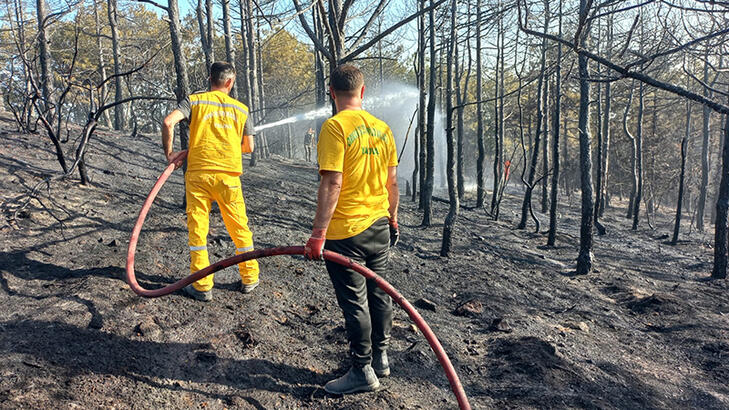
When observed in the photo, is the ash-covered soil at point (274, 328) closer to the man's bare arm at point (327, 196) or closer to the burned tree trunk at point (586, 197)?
the burned tree trunk at point (586, 197)

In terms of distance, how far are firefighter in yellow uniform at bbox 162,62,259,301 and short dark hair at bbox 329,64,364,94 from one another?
153 centimetres

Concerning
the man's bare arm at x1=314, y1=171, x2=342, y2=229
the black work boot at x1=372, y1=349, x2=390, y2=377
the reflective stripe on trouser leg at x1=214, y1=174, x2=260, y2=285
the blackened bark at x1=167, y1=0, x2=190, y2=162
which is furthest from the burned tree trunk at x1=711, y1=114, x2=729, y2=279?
the blackened bark at x1=167, y1=0, x2=190, y2=162

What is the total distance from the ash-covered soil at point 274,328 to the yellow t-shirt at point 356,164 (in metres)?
1.31

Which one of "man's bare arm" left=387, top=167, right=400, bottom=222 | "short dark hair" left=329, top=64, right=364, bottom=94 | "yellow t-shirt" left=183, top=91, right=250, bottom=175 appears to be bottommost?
"man's bare arm" left=387, top=167, right=400, bottom=222

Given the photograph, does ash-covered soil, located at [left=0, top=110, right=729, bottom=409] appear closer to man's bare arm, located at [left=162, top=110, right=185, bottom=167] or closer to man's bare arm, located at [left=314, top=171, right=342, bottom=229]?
man's bare arm, located at [left=314, top=171, right=342, bottom=229]

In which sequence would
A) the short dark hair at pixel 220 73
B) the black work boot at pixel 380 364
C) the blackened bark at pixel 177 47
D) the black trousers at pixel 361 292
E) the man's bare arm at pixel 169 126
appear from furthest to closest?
the blackened bark at pixel 177 47
the short dark hair at pixel 220 73
the man's bare arm at pixel 169 126
the black work boot at pixel 380 364
the black trousers at pixel 361 292

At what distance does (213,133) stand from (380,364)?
2.62 m

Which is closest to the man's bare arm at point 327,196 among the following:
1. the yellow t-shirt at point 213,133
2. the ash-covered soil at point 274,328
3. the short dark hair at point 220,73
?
the ash-covered soil at point 274,328

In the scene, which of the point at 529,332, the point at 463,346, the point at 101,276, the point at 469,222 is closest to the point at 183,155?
the point at 101,276

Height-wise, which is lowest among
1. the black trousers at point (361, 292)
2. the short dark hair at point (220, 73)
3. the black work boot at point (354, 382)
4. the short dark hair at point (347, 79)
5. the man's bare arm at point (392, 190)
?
the black work boot at point (354, 382)

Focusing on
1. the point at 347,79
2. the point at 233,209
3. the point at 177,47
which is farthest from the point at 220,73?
the point at 177,47

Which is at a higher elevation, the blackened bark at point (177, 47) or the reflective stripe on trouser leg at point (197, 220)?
the blackened bark at point (177, 47)

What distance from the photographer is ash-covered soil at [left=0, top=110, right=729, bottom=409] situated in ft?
9.67

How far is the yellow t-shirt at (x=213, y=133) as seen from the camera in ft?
12.6
